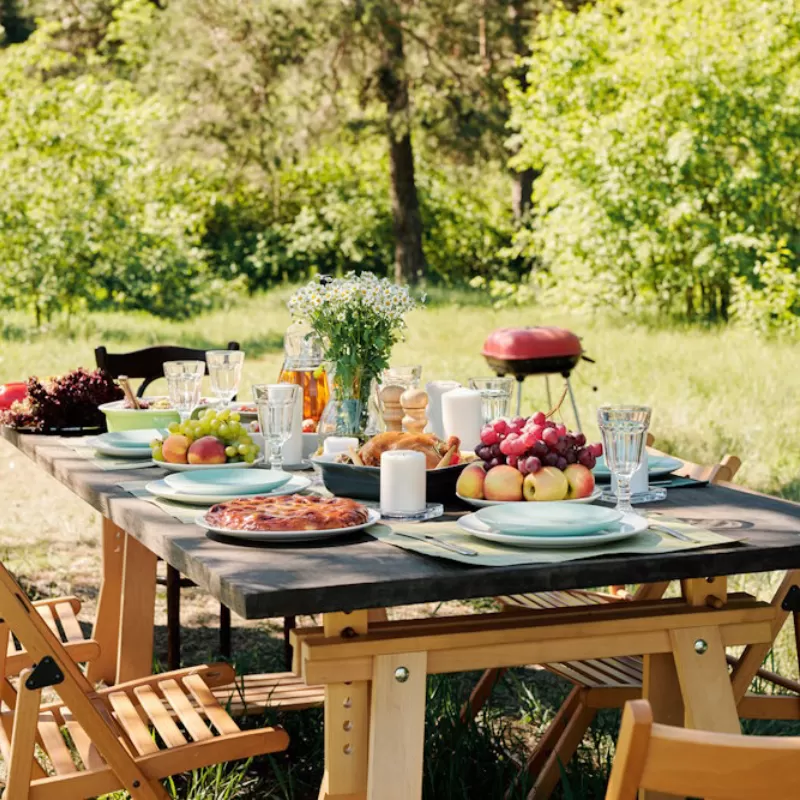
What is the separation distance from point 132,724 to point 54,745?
0.16 meters

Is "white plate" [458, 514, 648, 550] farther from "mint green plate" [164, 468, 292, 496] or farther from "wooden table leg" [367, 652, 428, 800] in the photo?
"mint green plate" [164, 468, 292, 496]

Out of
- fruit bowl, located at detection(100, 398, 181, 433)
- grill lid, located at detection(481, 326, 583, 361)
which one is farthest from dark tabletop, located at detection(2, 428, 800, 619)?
grill lid, located at detection(481, 326, 583, 361)

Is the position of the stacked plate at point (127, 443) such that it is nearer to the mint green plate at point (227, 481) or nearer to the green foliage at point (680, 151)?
the mint green plate at point (227, 481)

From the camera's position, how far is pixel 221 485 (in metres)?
2.71

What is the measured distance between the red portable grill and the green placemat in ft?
17.7

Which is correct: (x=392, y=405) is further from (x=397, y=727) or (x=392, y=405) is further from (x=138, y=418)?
(x=397, y=727)

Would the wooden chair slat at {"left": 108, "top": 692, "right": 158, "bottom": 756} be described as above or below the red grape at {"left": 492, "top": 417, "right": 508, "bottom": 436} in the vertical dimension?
below

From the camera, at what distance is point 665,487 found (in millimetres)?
2904

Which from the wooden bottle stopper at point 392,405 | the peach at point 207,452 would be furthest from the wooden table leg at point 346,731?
the wooden bottle stopper at point 392,405

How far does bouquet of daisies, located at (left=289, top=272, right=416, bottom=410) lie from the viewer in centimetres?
329

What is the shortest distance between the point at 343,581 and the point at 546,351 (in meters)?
5.89

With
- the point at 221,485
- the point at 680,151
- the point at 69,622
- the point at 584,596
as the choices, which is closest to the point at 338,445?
the point at 221,485

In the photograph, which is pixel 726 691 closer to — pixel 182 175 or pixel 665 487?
pixel 665 487

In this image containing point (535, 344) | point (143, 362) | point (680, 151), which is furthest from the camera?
point (680, 151)
